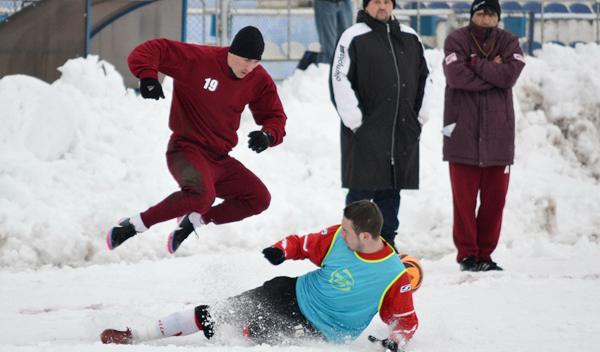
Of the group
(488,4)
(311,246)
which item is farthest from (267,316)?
(488,4)

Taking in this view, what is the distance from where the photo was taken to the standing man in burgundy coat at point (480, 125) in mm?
5246

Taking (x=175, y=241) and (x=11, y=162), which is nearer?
(x=175, y=241)

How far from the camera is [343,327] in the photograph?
10.9 ft

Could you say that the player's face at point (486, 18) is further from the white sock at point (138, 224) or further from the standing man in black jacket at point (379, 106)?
the white sock at point (138, 224)

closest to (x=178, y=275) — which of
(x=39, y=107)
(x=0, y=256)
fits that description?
(x=0, y=256)

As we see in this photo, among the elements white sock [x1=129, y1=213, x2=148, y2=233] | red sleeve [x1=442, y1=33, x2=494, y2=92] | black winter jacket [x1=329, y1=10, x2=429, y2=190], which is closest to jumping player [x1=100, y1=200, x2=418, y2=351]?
white sock [x1=129, y1=213, x2=148, y2=233]

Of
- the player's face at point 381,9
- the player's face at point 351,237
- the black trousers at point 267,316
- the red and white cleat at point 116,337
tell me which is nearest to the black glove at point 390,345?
the black trousers at point 267,316

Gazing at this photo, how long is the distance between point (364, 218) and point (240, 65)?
1478 millimetres

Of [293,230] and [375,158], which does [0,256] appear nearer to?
[293,230]

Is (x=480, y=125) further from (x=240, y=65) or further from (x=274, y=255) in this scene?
(x=274, y=255)

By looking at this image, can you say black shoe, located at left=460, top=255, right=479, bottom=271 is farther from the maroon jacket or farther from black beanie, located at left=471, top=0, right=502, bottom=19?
black beanie, located at left=471, top=0, right=502, bottom=19

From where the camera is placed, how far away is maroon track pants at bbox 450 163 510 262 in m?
5.34

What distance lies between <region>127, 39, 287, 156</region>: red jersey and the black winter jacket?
2.78 ft

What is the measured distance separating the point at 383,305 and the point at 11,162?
4545 millimetres
